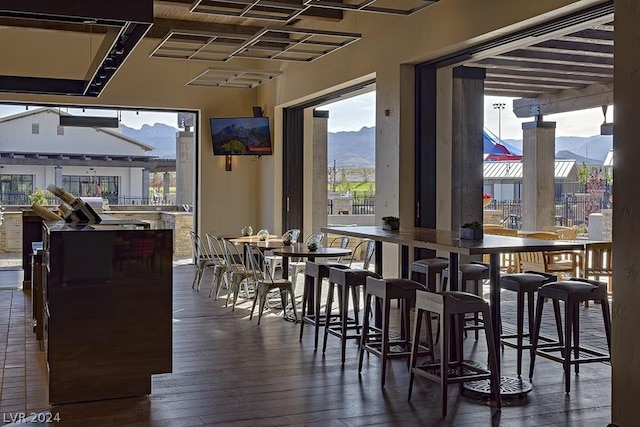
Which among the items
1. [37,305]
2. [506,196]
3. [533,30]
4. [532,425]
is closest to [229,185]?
[37,305]

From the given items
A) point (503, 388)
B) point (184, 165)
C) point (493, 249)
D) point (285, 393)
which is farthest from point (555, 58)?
point (184, 165)

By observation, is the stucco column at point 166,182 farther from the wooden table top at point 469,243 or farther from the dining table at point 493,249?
the dining table at point 493,249

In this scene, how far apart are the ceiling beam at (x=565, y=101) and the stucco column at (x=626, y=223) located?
25.3 feet

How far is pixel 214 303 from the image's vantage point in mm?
8125

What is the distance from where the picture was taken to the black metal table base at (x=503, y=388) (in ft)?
14.6

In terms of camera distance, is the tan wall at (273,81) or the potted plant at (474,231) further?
the tan wall at (273,81)

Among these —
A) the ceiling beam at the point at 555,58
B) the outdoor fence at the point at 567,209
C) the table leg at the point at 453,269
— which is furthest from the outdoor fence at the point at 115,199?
the table leg at the point at 453,269

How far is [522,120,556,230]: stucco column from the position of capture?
1252 centimetres

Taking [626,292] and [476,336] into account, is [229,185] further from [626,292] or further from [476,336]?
[626,292]

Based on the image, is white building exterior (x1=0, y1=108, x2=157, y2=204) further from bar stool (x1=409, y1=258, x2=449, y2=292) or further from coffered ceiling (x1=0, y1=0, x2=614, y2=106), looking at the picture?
bar stool (x1=409, y1=258, x2=449, y2=292)

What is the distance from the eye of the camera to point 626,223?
356 centimetres

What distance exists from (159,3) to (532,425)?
6552 mm

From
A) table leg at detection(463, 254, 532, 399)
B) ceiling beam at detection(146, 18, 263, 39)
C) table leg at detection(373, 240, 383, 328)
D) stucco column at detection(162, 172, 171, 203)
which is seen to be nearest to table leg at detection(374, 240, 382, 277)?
table leg at detection(373, 240, 383, 328)

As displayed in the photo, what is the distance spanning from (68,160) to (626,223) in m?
17.8
